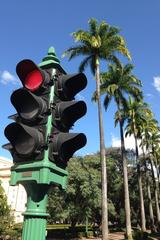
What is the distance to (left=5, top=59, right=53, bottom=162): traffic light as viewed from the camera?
261 cm

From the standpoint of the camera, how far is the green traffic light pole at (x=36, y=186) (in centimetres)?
242

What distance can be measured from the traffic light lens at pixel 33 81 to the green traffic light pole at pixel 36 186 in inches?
18.8

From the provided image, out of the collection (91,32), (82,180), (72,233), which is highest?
(91,32)

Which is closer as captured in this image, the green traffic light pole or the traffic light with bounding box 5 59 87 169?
the green traffic light pole

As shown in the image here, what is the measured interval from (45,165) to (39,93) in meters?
0.85

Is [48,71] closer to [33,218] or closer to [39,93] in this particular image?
[39,93]

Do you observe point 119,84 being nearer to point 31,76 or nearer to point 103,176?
point 103,176

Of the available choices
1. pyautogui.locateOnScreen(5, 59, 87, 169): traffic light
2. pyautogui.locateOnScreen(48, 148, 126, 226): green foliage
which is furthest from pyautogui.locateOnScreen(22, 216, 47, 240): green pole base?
pyautogui.locateOnScreen(48, 148, 126, 226): green foliage

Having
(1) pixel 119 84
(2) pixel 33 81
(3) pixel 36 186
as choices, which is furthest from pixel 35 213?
(1) pixel 119 84

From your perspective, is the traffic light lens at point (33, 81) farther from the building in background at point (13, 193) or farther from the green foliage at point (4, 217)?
the building in background at point (13, 193)

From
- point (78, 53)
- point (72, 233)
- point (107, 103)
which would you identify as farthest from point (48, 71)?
point (72, 233)

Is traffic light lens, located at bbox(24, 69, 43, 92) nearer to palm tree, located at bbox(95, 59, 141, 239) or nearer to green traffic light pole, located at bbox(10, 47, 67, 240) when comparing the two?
green traffic light pole, located at bbox(10, 47, 67, 240)

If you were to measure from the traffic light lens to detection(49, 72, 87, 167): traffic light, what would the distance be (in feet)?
0.57

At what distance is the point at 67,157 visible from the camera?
2811 mm
